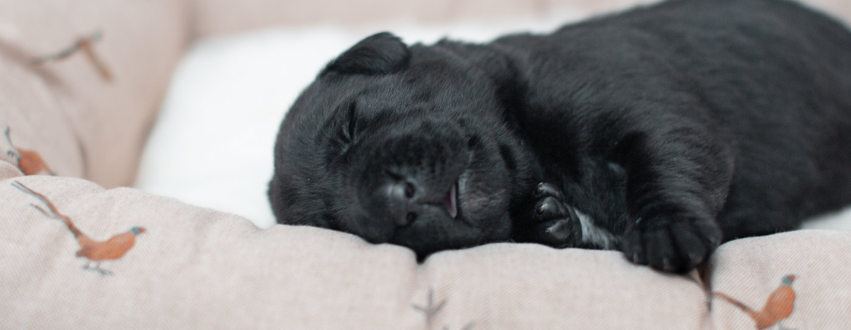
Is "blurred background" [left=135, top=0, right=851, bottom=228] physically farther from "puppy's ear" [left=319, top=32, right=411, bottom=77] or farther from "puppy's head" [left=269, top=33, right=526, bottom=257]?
"puppy's ear" [left=319, top=32, right=411, bottom=77]

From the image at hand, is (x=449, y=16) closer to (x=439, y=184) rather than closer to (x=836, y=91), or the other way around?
(x=836, y=91)

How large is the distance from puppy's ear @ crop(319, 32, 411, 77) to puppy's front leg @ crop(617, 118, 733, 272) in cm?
75

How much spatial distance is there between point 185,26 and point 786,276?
355 centimetres

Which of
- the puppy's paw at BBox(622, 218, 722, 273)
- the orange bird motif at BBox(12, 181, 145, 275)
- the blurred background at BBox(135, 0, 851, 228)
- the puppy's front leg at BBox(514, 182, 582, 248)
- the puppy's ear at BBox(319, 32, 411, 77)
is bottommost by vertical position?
the blurred background at BBox(135, 0, 851, 228)

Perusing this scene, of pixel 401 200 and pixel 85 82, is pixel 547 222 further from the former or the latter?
pixel 85 82

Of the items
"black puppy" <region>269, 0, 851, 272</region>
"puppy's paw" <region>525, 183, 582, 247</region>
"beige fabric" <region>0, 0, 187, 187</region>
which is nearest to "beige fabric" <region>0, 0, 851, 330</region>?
"black puppy" <region>269, 0, 851, 272</region>

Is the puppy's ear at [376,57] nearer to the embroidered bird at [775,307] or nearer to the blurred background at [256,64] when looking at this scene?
the blurred background at [256,64]

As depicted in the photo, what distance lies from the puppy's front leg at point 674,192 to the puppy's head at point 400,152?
0.35 metres

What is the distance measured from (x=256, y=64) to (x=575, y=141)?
2.19 m

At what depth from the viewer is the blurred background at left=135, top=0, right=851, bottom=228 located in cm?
282

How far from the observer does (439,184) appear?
1556 mm

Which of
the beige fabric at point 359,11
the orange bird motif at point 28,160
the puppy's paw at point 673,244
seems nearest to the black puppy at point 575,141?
the puppy's paw at point 673,244

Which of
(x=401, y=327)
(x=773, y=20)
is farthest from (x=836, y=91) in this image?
(x=401, y=327)

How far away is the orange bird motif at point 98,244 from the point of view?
148 centimetres
